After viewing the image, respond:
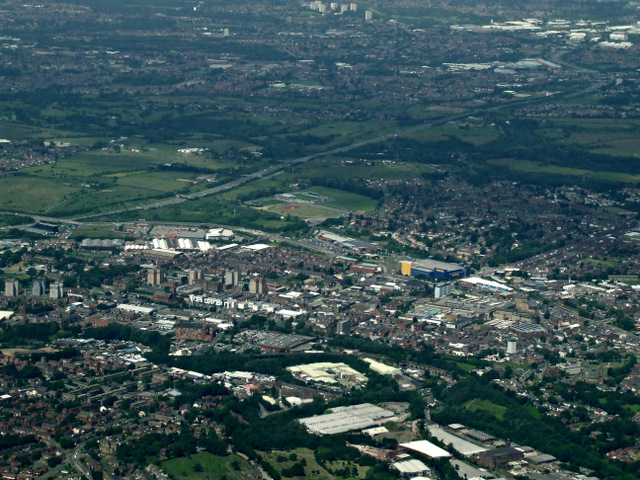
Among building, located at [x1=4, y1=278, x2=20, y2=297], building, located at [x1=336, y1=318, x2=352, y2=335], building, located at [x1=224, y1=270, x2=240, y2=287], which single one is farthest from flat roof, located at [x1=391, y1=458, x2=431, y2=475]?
building, located at [x1=4, y1=278, x2=20, y2=297]

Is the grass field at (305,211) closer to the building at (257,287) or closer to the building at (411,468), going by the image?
the building at (257,287)

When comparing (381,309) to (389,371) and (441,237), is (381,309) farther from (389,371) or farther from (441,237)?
(441,237)

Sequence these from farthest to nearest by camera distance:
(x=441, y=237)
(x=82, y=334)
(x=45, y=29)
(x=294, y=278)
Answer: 1. (x=45, y=29)
2. (x=441, y=237)
3. (x=294, y=278)
4. (x=82, y=334)

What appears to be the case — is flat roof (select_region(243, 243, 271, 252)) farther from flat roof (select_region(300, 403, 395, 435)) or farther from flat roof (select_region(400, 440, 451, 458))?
flat roof (select_region(400, 440, 451, 458))

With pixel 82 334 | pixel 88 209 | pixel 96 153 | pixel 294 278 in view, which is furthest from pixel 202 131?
pixel 82 334

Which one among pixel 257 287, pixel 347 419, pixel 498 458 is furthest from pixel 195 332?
pixel 498 458
